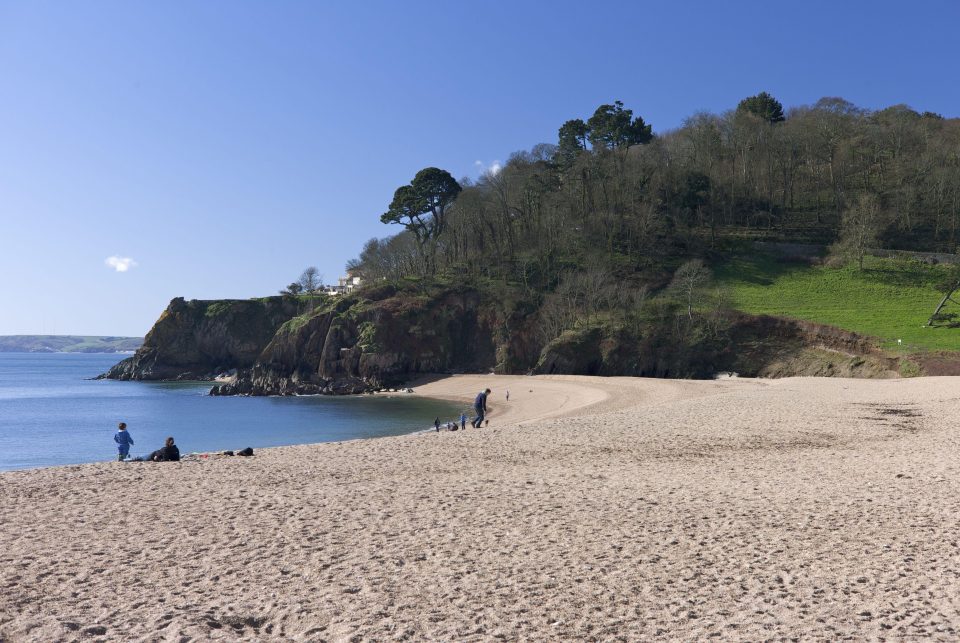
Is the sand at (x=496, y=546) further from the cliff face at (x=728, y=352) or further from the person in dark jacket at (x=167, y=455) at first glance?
the cliff face at (x=728, y=352)

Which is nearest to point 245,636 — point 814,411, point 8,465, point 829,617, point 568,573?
point 568,573

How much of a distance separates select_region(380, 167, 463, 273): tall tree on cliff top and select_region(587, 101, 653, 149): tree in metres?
18.9

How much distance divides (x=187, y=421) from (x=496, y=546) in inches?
1702

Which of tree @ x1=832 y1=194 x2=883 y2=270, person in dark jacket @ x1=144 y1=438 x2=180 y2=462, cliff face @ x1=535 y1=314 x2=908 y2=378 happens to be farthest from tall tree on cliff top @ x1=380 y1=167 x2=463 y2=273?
person in dark jacket @ x1=144 y1=438 x2=180 y2=462

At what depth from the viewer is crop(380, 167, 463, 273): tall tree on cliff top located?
82125 millimetres

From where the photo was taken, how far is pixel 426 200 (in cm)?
8262

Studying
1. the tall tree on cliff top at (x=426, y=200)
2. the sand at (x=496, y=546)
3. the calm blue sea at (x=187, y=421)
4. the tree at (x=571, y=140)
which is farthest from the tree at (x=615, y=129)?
the sand at (x=496, y=546)

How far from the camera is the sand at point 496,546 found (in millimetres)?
6684

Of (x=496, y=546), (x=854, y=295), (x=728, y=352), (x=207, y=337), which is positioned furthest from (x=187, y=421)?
(x=854, y=295)

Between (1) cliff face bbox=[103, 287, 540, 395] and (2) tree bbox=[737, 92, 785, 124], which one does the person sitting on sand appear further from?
(2) tree bbox=[737, 92, 785, 124]

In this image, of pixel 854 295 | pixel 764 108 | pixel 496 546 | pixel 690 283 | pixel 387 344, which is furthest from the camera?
pixel 764 108

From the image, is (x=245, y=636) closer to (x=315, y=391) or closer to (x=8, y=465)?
(x=8, y=465)

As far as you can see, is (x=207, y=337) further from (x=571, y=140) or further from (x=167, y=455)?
(x=167, y=455)

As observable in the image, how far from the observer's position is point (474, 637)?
6297mm
